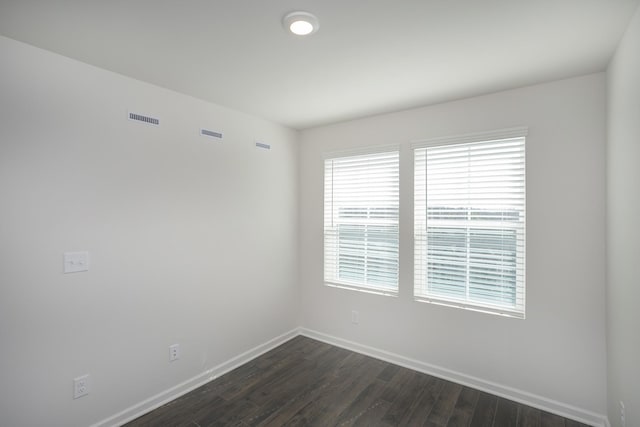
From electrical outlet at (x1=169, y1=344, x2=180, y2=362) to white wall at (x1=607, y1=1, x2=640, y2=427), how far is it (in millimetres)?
3068

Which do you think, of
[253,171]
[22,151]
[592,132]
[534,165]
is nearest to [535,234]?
[534,165]

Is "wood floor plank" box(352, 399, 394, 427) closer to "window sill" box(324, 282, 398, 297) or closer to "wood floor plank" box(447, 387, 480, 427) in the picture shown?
"wood floor plank" box(447, 387, 480, 427)

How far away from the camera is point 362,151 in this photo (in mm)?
3443

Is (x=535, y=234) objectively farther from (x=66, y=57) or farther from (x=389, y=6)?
(x=66, y=57)

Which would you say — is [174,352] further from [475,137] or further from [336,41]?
[475,137]

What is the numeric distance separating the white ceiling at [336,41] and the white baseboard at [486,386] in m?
2.56

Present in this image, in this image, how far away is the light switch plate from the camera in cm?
204

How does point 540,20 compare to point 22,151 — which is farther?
point 22,151

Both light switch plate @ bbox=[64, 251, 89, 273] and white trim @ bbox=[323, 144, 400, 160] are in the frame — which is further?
white trim @ bbox=[323, 144, 400, 160]

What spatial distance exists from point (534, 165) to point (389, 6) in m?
1.82

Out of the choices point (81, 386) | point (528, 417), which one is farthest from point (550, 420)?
point (81, 386)

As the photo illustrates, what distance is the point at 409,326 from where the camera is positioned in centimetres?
312

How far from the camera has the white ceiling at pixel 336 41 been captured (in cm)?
156

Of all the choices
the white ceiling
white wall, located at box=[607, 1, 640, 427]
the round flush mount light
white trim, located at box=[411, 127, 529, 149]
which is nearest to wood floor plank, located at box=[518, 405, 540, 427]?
white wall, located at box=[607, 1, 640, 427]
